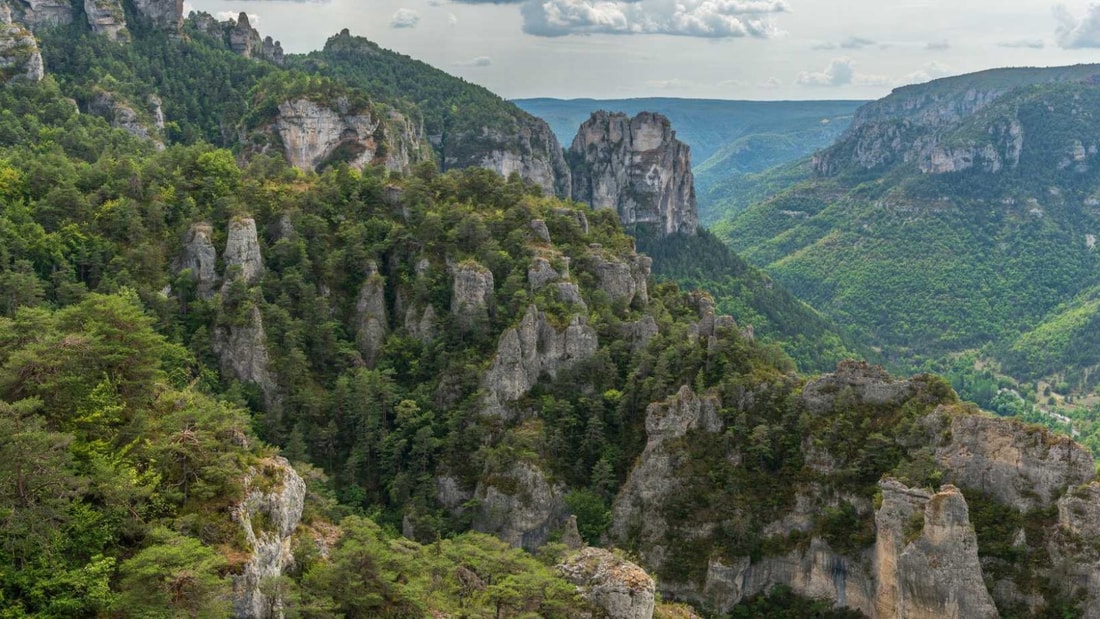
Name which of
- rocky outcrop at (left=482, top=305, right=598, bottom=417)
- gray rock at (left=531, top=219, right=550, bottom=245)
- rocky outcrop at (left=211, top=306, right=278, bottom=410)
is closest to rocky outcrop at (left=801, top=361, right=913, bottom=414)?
rocky outcrop at (left=482, top=305, right=598, bottom=417)

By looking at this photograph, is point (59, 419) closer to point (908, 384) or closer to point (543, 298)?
point (543, 298)

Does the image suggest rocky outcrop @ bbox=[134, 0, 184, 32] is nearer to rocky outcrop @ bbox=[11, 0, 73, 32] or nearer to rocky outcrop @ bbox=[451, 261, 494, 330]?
rocky outcrop @ bbox=[11, 0, 73, 32]

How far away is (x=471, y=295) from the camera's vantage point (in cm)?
5903

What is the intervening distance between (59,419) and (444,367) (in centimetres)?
2997

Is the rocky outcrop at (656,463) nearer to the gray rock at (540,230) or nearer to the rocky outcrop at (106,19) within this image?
the gray rock at (540,230)

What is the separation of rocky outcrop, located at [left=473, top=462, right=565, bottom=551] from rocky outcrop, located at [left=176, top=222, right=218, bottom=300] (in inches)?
898

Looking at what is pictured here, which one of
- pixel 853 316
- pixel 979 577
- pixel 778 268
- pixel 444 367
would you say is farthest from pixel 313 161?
pixel 778 268

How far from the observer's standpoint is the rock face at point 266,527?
26.9 m

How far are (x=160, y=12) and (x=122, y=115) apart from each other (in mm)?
30755

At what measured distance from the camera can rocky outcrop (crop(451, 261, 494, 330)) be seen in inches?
2301

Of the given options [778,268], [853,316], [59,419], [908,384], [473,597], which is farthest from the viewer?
[778,268]

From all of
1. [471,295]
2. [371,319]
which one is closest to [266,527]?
[471,295]

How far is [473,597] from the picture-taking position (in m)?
33.5

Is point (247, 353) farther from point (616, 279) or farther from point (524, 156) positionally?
point (524, 156)
